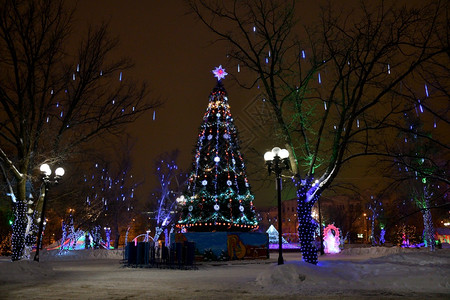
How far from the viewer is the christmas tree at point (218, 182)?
85.3 feet

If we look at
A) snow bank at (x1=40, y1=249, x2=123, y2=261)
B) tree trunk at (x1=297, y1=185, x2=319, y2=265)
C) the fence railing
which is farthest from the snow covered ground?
snow bank at (x1=40, y1=249, x2=123, y2=261)

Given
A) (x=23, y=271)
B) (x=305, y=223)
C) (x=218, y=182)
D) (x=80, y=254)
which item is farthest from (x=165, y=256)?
(x=80, y=254)

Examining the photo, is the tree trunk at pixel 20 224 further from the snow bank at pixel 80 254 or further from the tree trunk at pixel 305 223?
the tree trunk at pixel 305 223

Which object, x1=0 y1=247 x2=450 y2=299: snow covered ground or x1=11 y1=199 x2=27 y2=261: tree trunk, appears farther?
x1=11 y1=199 x2=27 y2=261: tree trunk

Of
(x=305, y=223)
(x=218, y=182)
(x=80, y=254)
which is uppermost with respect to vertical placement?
(x=218, y=182)

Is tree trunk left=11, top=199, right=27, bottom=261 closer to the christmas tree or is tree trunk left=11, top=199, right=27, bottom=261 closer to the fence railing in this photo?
the fence railing

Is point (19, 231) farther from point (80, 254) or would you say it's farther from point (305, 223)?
point (80, 254)

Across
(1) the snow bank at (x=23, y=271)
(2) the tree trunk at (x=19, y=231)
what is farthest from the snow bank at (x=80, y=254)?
(1) the snow bank at (x=23, y=271)

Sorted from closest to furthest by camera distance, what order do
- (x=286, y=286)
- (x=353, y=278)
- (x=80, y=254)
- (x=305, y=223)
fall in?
(x=286, y=286) < (x=353, y=278) < (x=305, y=223) < (x=80, y=254)

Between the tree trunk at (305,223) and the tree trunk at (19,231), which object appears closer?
the tree trunk at (305,223)

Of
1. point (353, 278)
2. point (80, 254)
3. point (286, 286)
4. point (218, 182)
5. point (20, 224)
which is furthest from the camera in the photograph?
point (80, 254)

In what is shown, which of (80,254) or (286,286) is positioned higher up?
(286,286)

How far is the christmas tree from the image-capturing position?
26000mm

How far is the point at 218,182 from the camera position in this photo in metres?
26.7
